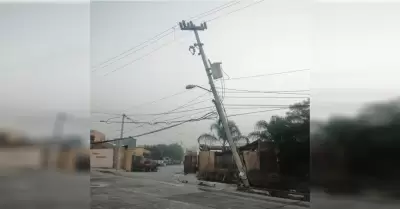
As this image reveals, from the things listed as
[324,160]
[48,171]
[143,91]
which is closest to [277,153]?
[324,160]

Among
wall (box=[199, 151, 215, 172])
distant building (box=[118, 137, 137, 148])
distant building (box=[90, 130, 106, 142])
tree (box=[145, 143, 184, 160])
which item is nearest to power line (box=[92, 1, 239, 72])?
distant building (box=[90, 130, 106, 142])

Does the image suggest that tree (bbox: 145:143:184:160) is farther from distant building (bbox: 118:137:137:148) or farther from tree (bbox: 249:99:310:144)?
tree (bbox: 249:99:310:144)

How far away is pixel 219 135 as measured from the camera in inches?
102

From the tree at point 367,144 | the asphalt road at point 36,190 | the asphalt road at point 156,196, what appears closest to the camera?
the tree at point 367,144

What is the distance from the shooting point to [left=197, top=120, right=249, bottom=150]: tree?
2.56m

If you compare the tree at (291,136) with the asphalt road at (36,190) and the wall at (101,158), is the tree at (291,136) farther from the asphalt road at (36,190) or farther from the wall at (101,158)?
the asphalt road at (36,190)

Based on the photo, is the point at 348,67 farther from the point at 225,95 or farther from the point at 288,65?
the point at 225,95

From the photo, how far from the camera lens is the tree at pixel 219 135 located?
2.56 m

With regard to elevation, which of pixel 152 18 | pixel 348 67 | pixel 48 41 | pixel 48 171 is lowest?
pixel 48 171

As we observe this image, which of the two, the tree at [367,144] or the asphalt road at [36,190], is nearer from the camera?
the tree at [367,144]

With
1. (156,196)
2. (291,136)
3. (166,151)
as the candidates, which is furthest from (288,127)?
(156,196)

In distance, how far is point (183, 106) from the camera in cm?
262

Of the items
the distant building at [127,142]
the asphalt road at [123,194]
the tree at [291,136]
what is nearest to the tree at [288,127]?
the tree at [291,136]

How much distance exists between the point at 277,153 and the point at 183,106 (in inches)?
31.7
